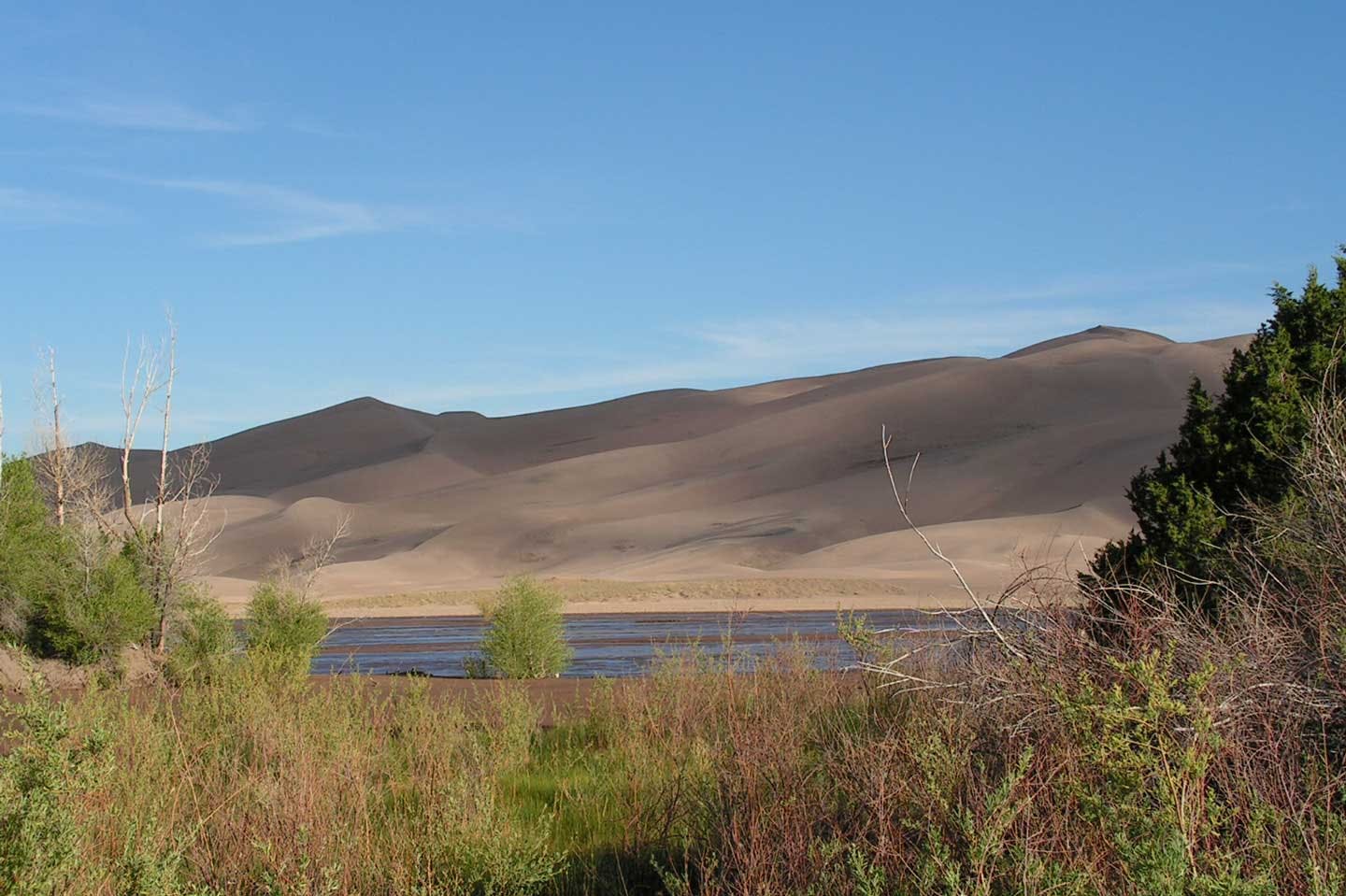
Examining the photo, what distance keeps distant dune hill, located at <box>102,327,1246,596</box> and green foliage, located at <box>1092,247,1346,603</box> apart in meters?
42.8

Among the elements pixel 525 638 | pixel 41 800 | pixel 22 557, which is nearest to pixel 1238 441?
pixel 41 800

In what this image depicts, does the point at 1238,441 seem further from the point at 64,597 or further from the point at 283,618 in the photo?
the point at 283,618

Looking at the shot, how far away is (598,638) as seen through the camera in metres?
36.0

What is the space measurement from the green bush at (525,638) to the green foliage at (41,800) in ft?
53.8

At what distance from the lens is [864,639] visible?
660cm

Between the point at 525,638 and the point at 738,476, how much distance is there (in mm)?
89035

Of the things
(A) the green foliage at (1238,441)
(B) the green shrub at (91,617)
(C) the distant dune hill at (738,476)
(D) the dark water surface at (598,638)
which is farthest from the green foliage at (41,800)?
(C) the distant dune hill at (738,476)

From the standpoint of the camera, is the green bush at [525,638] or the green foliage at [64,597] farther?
the green bush at [525,638]

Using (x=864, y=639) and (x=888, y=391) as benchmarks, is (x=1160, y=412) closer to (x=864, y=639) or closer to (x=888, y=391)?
(x=888, y=391)

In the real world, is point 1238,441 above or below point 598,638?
above

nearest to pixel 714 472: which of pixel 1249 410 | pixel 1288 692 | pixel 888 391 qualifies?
pixel 888 391

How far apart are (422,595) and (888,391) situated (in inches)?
2927

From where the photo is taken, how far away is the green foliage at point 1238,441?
1146 cm

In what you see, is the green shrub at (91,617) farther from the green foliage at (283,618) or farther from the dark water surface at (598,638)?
the dark water surface at (598,638)
